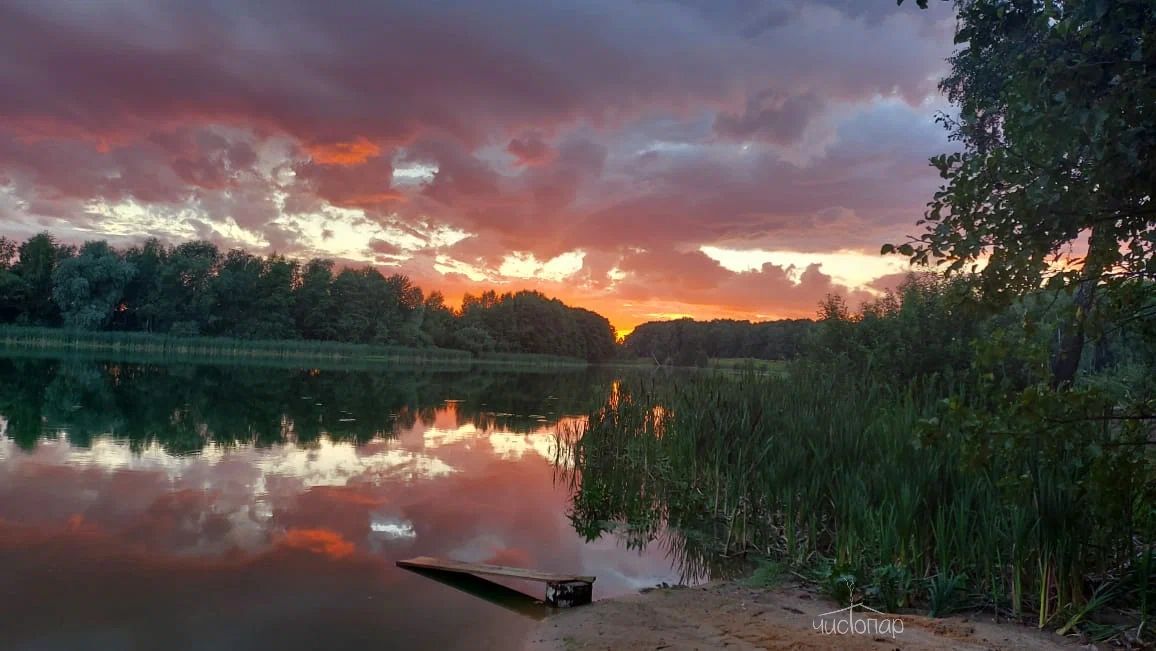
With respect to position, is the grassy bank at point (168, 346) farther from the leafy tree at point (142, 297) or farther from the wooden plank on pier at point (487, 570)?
the wooden plank on pier at point (487, 570)

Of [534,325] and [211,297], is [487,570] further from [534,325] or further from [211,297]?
[534,325]

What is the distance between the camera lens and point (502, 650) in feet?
14.0

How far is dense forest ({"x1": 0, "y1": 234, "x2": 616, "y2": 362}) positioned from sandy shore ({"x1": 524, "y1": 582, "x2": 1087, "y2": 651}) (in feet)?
230

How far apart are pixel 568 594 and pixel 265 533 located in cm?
333

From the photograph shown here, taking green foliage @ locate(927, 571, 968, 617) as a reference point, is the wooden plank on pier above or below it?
below

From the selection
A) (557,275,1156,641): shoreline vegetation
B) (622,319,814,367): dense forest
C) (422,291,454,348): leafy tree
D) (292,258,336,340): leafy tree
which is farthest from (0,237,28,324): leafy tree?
(557,275,1156,641): shoreline vegetation

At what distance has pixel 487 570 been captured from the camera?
214 inches

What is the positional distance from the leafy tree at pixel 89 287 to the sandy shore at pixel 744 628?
70325 mm

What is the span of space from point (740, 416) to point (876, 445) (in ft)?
7.88

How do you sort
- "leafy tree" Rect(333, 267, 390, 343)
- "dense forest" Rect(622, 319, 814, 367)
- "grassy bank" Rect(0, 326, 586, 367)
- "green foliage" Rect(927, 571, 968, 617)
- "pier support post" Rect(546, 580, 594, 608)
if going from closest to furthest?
1. "green foliage" Rect(927, 571, 968, 617)
2. "pier support post" Rect(546, 580, 594, 608)
3. "grassy bank" Rect(0, 326, 586, 367)
4. "dense forest" Rect(622, 319, 814, 367)
5. "leafy tree" Rect(333, 267, 390, 343)

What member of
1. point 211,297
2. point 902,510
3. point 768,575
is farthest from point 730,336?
point 902,510

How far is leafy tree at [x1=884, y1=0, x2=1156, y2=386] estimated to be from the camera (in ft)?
9.26

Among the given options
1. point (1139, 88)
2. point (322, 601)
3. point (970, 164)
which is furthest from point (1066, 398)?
point (322, 601)

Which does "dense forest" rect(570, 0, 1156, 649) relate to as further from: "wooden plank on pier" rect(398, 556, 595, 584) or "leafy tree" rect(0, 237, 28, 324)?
"leafy tree" rect(0, 237, 28, 324)
